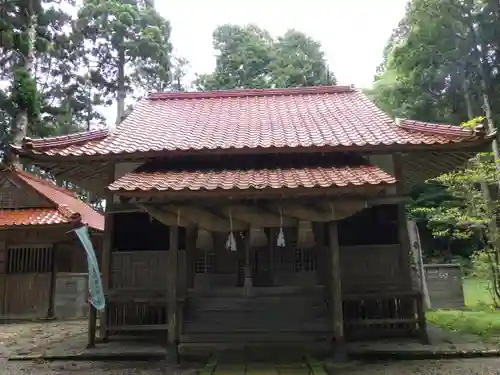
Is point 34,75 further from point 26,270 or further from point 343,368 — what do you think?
point 343,368

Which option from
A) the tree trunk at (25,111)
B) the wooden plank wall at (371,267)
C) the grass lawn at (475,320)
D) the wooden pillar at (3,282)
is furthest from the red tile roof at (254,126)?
the tree trunk at (25,111)

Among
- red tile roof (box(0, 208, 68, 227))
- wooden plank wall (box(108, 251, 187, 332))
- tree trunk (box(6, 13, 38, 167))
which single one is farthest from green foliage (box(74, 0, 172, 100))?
wooden plank wall (box(108, 251, 187, 332))

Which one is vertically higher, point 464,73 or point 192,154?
point 464,73

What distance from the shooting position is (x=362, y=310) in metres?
8.87

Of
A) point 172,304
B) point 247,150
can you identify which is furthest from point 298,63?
point 172,304

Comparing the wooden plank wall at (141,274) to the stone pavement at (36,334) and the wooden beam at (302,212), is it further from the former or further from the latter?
the wooden beam at (302,212)

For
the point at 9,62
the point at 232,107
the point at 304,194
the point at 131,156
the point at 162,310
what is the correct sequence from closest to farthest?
the point at 304,194, the point at 131,156, the point at 162,310, the point at 232,107, the point at 9,62

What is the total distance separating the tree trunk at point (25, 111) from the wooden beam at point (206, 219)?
1213cm

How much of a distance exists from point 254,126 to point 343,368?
5.72 metres

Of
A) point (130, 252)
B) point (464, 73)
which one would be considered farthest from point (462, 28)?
point (130, 252)

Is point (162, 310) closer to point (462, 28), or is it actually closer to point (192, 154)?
point (192, 154)

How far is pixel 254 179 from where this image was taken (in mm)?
7574

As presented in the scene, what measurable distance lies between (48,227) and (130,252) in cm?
642

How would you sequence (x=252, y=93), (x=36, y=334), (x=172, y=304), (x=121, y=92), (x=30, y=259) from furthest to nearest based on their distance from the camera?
(x=121, y=92) → (x=30, y=259) → (x=252, y=93) → (x=36, y=334) → (x=172, y=304)
